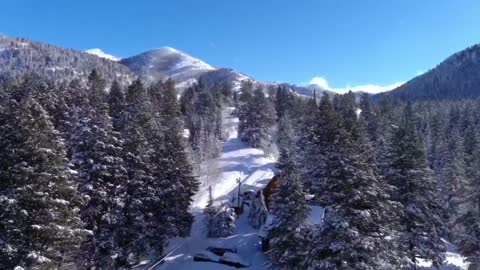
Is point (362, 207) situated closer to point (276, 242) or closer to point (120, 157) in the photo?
point (276, 242)

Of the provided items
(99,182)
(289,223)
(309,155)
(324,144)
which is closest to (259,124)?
(309,155)

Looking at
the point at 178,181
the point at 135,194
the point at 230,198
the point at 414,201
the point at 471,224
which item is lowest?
the point at 230,198

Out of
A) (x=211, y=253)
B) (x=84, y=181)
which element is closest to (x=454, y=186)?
(x=211, y=253)

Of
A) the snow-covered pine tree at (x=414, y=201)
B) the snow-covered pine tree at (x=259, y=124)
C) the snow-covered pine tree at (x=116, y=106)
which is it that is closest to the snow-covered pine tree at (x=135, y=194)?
the snow-covered pine tree at (x=116, y=106)

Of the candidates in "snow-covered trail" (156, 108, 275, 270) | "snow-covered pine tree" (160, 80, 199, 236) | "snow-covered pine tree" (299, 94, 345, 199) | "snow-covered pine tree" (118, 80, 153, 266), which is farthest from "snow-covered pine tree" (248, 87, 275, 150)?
"snow-covered pine tree" (118, 80, 153, 266)

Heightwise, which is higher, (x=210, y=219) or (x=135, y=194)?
(x=135, y=194)

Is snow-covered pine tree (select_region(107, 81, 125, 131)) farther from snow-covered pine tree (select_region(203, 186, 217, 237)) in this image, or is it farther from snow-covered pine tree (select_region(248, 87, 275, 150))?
snow-covered pine tree (select_region(248, 87, 275, 150))

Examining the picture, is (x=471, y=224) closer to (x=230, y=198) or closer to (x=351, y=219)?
(x=351, y=219)
